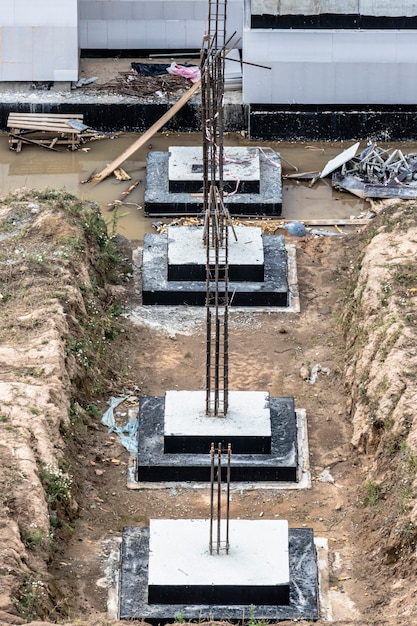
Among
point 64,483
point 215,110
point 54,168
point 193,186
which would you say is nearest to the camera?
point 64,483

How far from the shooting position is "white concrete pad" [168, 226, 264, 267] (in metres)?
27.1

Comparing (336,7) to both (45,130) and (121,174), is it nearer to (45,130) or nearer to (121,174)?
(121,174)

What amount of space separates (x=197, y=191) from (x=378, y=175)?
3859 millimetres

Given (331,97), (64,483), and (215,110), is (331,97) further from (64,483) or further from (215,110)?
(64,483)

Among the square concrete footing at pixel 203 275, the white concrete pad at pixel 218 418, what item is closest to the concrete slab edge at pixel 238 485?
the white concrete pad at pixel 218 418

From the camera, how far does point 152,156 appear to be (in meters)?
32.2

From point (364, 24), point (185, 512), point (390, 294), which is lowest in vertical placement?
point (185, 512)

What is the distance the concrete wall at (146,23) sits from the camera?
36375 mm

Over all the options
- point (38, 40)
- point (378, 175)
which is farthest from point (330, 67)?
point (38, 40)

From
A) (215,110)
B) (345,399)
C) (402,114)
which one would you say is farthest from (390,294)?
(402,114)

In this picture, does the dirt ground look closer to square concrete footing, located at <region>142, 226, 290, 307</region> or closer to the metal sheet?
square concrete footing, located at <region>142, 226, 290, 307</region>

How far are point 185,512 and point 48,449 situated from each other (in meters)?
2.13

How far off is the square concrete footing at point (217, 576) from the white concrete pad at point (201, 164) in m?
12.0

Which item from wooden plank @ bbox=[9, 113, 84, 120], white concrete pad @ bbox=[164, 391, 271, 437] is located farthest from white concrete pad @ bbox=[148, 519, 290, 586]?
wooden plank @ bbox=[9, 113, 84, 120]
